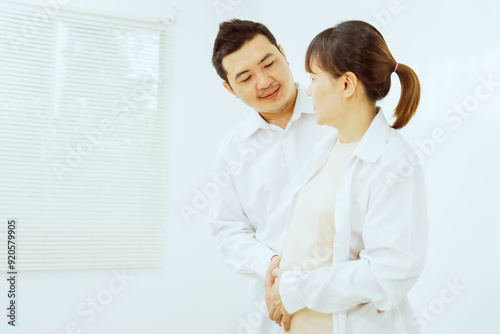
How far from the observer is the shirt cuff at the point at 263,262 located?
1.31 m

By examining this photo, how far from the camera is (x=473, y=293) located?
134cm

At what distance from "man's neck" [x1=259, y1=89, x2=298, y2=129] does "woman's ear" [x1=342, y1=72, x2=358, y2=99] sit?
417mm

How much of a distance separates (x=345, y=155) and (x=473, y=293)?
67 cm

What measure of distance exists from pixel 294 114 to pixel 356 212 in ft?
1.72

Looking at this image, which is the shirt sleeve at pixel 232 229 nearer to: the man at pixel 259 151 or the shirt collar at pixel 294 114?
the man at pixel 259 151

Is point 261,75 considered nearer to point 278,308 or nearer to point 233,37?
point 233,37

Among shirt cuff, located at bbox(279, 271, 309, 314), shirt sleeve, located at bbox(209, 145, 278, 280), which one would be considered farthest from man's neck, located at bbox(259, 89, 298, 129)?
shirt cuff, located at bbox(279, 271, 309, 314)

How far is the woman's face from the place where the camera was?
103cm

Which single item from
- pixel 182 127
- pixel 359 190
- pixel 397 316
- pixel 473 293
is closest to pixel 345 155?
pixel 359 190

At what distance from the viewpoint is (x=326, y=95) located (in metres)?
1.04

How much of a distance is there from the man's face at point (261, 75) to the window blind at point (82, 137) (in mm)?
1679

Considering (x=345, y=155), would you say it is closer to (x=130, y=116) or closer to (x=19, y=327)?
(x=130, y=116)

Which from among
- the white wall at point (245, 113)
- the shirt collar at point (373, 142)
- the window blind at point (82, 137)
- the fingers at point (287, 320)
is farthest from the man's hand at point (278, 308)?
the window blind at point (82, 137)

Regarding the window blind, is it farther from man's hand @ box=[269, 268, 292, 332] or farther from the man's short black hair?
man's hand @ box=[269, 268, 292, 332]
